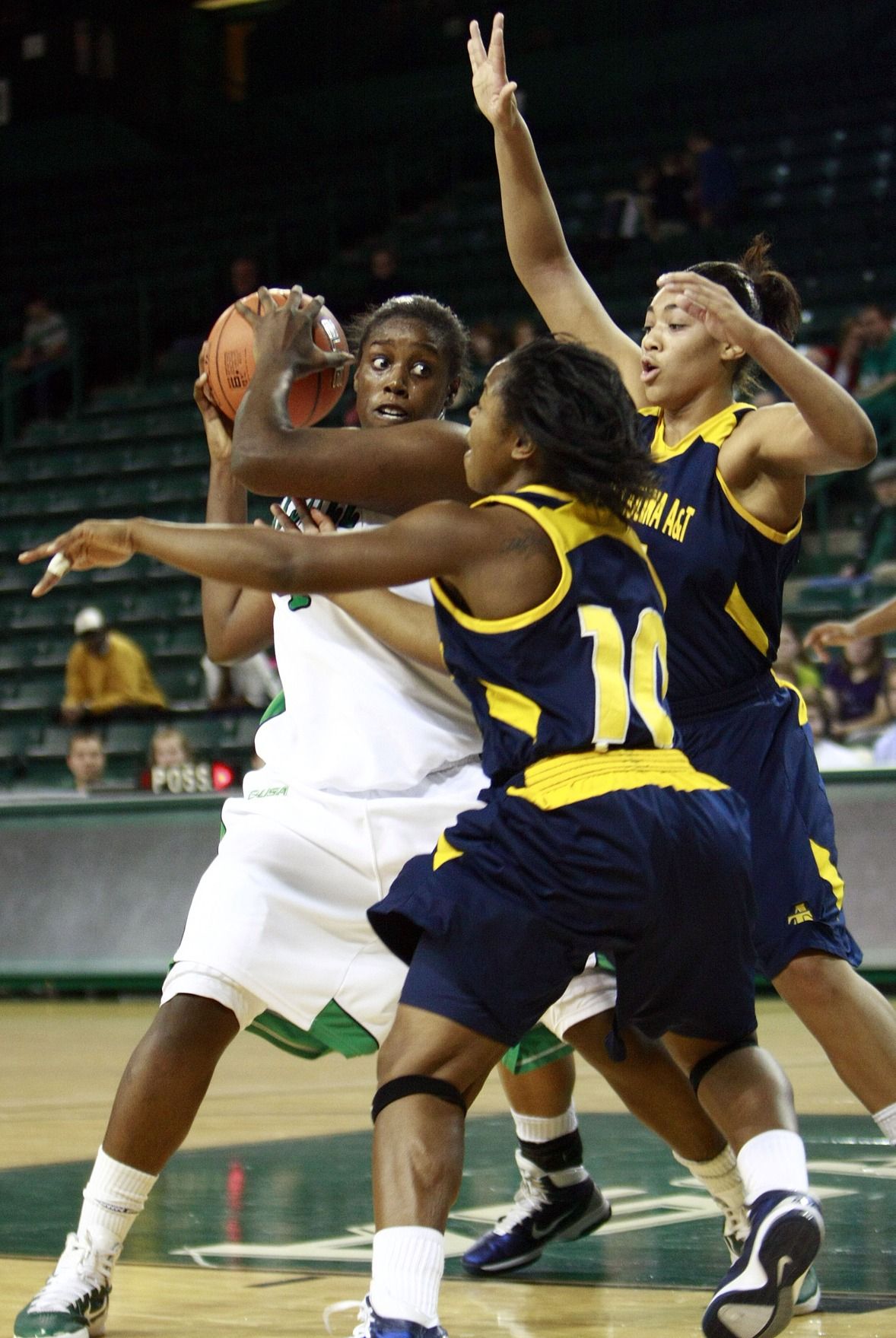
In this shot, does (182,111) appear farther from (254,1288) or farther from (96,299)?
(254,1288)

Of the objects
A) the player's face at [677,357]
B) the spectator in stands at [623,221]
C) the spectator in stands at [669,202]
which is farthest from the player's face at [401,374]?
the spectator in stands at [669,202]

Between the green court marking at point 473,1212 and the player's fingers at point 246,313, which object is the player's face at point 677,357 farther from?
the green court marking at point 473,1212

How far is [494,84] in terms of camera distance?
3.99m

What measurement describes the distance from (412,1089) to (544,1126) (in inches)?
45.4

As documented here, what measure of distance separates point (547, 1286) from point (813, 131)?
13.9m

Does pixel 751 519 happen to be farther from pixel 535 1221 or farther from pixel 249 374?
pixel 535 1221

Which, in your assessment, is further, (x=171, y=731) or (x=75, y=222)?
(x=75, y=222)

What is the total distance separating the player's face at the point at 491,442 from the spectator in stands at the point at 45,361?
14.6 m

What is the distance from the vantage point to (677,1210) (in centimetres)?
421

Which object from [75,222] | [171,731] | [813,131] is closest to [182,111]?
[75,222]

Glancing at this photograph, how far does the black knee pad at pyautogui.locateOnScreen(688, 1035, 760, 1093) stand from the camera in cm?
315

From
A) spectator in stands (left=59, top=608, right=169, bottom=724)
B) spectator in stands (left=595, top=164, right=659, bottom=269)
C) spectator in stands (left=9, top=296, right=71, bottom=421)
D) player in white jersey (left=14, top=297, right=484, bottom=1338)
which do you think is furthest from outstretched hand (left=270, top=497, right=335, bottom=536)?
spectator in stands (left=9, top=296, right=71, bottom=421)

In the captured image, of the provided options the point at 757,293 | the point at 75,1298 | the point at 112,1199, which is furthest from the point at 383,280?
the point at 75,1298

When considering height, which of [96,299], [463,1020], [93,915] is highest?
[463,1020]
